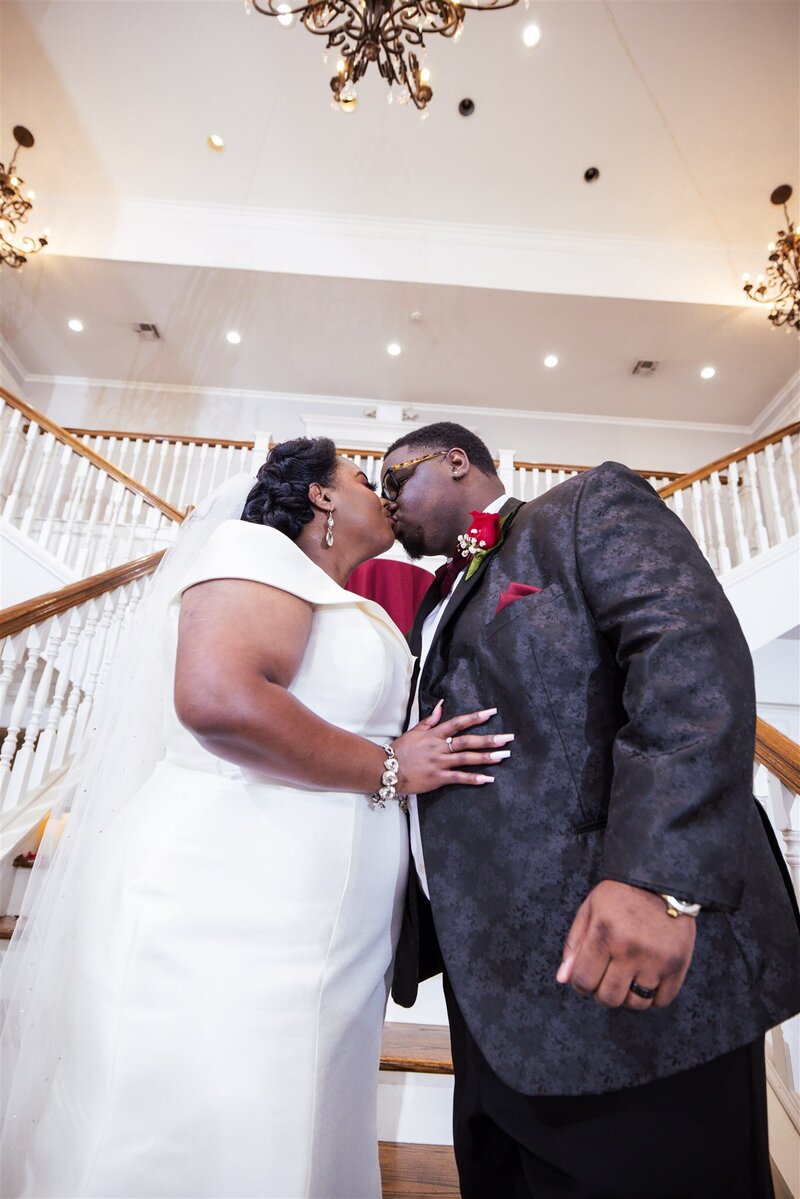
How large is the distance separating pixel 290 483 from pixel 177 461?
→ 21.7ft

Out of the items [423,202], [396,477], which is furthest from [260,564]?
[423,202]

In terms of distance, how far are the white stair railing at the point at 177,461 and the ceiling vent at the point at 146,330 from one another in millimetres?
1817

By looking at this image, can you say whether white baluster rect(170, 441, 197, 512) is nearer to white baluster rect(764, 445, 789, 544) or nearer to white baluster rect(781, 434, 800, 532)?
white baluster rect(764, 445, 789, 544)

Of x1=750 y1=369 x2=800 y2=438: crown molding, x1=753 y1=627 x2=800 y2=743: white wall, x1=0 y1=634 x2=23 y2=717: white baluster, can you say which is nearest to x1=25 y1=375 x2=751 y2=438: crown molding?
x1=750 y1=369 x2=800 y2=438: crown molding

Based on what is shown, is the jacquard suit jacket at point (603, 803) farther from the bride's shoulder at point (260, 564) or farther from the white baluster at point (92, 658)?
the white baluster at point (92, 658)

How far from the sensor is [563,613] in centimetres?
99

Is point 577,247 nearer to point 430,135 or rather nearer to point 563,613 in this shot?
point 430,135

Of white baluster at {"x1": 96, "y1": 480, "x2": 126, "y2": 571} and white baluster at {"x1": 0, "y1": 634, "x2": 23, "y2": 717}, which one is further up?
white baluster at {"x1": 96, "y1": 480, "x2": 126, "y2": 571}

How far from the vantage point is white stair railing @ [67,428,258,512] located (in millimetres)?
7289

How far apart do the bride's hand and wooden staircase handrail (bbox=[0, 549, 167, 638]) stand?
2.01 meters

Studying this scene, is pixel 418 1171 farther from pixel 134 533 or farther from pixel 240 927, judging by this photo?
pixel 134 533

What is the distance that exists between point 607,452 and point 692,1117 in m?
9.47

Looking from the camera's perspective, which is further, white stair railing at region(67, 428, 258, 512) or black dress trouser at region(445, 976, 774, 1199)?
white stair railing at region(67, 428, 258, 512)

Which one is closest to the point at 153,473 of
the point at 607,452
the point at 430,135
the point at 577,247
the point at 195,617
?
the point at 430,135
